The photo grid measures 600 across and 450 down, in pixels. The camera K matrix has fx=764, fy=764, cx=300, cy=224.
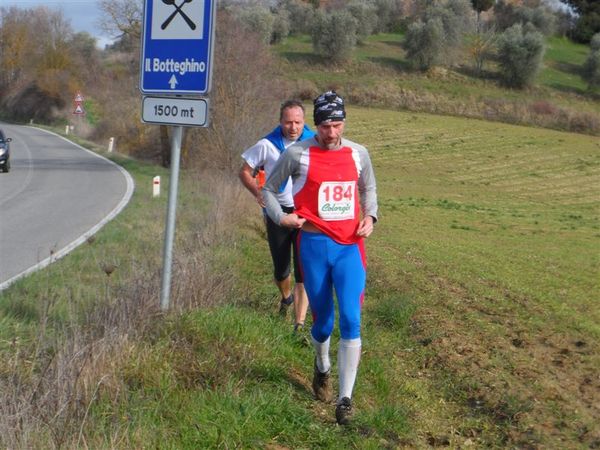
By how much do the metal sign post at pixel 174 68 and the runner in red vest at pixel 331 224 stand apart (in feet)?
2.83

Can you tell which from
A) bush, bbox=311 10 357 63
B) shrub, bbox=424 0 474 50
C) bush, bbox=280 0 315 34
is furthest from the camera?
bush, bbox=280 0 315 34

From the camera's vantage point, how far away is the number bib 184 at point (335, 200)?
4770 millimetres

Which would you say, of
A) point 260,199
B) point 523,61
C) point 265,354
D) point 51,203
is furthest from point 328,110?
point 523,61

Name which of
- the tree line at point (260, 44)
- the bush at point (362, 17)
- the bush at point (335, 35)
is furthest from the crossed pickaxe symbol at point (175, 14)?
the bush at point (362, 17)

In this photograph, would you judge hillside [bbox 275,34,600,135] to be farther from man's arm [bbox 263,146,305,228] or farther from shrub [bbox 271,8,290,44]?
man's arm [bbox 263,146,305,228]

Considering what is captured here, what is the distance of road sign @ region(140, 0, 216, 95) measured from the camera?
5179 millimetres

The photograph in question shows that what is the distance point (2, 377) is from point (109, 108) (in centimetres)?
4046

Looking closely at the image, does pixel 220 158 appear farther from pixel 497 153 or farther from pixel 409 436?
pixel 497 153

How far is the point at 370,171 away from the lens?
4992 mm

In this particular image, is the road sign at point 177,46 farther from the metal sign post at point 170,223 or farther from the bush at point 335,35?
the bush at point 335,35

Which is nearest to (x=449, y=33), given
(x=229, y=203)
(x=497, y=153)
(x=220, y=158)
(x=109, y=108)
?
(x=497, y=153)

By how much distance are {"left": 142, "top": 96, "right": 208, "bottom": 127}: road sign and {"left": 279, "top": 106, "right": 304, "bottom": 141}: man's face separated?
3.71 ft

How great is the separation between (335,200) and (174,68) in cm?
155

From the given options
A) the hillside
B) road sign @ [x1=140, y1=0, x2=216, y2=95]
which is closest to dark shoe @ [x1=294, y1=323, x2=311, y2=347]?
road sign @ [x1=140, y1=0, x2=216, y2=95]
